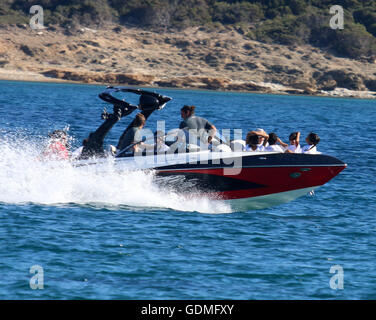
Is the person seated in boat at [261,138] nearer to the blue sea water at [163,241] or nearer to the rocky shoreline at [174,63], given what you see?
the blue sea water at [163,241]

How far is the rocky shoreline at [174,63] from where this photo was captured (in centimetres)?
7612

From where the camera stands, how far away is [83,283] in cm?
970

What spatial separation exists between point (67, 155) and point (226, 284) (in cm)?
589

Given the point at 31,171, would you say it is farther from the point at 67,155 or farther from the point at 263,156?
the point at 263,156

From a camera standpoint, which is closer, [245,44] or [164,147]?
[164,147]

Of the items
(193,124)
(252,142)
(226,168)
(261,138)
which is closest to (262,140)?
(261,138)

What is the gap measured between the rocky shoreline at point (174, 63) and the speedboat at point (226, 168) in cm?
6048

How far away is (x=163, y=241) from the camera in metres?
12.0

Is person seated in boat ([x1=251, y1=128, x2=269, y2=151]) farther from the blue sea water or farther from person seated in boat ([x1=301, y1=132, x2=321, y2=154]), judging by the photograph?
the blue sea water

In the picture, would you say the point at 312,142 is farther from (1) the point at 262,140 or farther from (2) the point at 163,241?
(2) the point at 163,241

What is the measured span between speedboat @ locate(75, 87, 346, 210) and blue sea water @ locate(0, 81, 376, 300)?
383 mm
